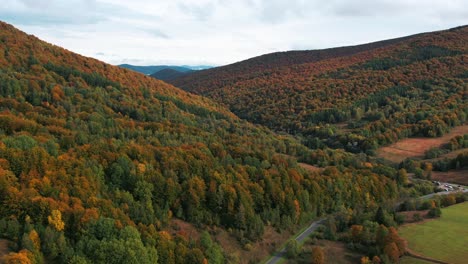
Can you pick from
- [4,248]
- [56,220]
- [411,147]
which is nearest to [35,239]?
[4,248]

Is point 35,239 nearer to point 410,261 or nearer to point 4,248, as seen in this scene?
point 4,248

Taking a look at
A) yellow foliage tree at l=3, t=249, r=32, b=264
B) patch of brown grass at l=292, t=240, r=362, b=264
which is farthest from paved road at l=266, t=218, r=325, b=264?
yellow foliage tree at l=3, t=249, r=32, b=264

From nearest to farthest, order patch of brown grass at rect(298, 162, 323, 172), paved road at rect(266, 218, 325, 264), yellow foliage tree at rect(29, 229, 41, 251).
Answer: yellow foliage tree at rect(29, 229, 41, 251) < paved road at rect(266, 218, 325, 264) < patch of brown grass at rect(298, 162, 323, 172)

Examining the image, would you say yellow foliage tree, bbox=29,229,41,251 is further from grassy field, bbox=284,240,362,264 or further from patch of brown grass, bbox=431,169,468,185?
patch of brown grass, bbox=431,169,468,185

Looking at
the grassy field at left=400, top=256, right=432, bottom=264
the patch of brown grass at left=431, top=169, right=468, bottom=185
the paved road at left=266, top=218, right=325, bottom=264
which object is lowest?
the patch of brown grass at left=431, top=169, right=468, bottom=185

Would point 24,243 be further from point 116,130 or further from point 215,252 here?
point 116,130
